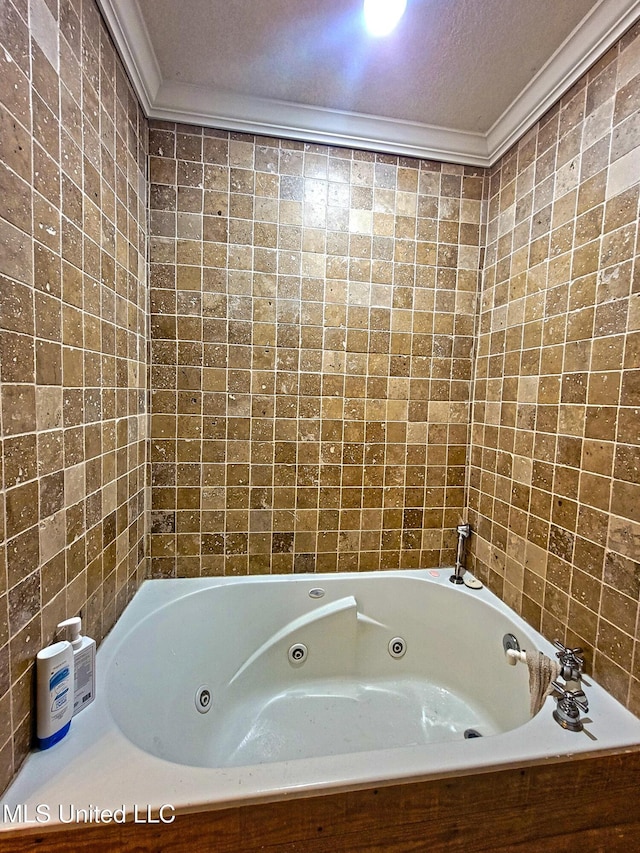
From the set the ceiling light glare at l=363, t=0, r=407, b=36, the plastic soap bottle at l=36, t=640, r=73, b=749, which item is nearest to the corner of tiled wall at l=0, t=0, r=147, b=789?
the plastic soap bottle at l=36, t=640, r=73, b=749

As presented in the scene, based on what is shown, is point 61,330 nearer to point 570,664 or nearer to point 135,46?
point 135,46

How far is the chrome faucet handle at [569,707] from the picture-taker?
827 millimetres

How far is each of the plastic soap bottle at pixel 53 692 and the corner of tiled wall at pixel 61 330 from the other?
0.02 metres

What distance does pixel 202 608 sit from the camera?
134 centimetres

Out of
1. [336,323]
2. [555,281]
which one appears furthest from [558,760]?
[336,323]

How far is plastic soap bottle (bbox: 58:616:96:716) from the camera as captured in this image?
799mm

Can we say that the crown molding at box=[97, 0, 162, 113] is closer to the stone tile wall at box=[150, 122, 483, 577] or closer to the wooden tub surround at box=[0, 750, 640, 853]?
the stone tile wall at box=[150, 122, 483, 577]

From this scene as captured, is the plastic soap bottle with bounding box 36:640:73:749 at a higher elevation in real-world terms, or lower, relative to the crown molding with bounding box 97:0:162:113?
lower

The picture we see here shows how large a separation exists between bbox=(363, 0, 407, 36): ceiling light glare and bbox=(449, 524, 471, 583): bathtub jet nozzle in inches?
68.2

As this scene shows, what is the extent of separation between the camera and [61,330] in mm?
800

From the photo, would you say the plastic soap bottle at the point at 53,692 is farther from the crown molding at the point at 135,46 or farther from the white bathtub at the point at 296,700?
the crown molding at the point at 135,46

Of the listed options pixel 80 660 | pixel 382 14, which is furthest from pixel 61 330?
pixel 382 14

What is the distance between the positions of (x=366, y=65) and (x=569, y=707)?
1935 millimetres

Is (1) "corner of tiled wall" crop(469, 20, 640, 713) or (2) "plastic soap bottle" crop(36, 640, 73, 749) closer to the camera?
(2) "plastic soap bottle" crop(36, 640, 73, 749)
